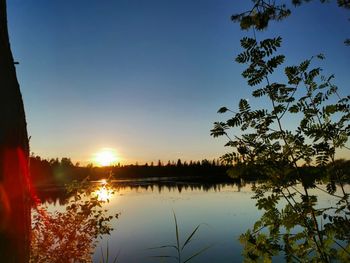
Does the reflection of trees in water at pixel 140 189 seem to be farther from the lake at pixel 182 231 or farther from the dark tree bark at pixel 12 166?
the dark tree bark at pixel 12 166

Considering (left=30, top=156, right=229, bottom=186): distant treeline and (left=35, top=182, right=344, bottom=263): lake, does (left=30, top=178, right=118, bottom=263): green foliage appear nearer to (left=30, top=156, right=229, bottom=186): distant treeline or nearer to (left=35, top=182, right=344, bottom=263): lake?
(left=35, top=182, right=344, bottom=263): lake

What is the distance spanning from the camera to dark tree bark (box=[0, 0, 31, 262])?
7.85 ft

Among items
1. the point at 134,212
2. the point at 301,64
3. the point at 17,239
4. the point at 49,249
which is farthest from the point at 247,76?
the point at 134,212

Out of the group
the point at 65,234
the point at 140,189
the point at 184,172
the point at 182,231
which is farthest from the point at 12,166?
the point at 184,172

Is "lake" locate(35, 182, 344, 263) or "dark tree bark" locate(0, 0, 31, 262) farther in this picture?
"lake" locate(35, 182, 344, 263)

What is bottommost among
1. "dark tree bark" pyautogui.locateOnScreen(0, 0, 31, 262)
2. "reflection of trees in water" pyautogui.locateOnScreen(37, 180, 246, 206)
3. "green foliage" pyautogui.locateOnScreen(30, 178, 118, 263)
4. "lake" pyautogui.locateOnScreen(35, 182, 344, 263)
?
"lake" pyautogui.locateOnScreen(35, 182, 344, 263)

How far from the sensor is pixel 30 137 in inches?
114

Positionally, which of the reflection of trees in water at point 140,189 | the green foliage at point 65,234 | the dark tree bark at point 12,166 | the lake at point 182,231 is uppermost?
the dark tree bark at point 12,166

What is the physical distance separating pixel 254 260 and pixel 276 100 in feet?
4.69

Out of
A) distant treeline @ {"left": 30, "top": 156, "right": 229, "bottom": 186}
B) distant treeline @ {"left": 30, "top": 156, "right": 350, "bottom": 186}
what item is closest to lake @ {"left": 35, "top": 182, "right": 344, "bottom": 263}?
distant treeline @ {"left": 30, "top": 156, "right": 350, "bottom": 186}

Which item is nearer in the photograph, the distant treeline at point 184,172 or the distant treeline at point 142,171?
the distant treeline at point 184,172

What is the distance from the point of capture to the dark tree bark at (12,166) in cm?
239

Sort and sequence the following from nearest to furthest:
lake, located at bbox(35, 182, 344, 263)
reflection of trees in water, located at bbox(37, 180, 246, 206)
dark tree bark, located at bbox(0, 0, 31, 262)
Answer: dark tree bark, located at bbox(0, 0, 31, 262) < lake, located at bbox(35, 182, 344, 263) < reflection of trees in water, located at bbox(37, 180, 246, 206)

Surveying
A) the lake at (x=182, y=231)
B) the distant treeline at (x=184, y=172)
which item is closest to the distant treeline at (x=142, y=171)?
the distant treeline at (x=184, y=172)
